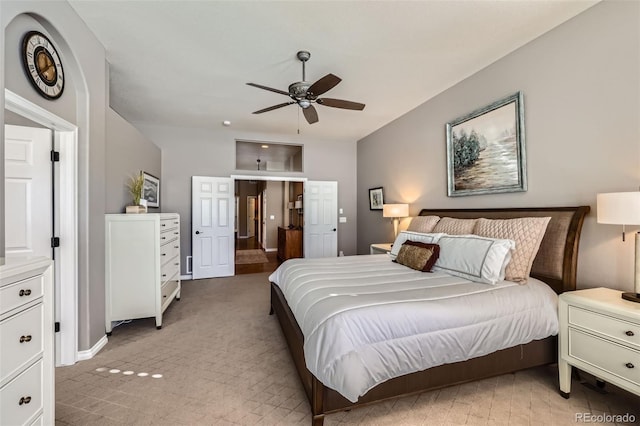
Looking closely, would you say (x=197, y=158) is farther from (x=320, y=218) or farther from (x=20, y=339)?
(x=20, y=339)

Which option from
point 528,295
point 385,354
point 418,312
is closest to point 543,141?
point 528,295

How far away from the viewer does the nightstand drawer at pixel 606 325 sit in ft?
4.94

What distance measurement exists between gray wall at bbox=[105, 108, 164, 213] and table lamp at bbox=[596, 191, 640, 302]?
13.6 feet

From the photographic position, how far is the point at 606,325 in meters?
1.62

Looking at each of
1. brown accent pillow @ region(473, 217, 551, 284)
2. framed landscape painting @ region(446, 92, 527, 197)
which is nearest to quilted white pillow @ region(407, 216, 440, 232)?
framed landscape painting @ region(446, 92, 527, 197)

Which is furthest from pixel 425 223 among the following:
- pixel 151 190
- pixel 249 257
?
pixel 249 257

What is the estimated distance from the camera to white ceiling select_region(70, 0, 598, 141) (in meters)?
2.12

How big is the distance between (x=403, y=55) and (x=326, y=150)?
334cm

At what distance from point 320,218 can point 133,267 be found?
371cm

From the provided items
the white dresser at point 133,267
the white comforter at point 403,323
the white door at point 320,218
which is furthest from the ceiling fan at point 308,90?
the white door at point 320,218

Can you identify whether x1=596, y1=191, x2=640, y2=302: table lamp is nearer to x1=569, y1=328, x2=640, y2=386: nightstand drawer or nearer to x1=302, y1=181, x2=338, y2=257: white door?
x1=569, y1=328, x2=640, y2=386: nightstand drawer

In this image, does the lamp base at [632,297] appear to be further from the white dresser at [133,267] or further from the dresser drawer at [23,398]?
the white dresser at [133,267]

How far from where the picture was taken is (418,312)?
1.63 meters

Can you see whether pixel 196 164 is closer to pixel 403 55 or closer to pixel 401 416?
pixel 403 55
